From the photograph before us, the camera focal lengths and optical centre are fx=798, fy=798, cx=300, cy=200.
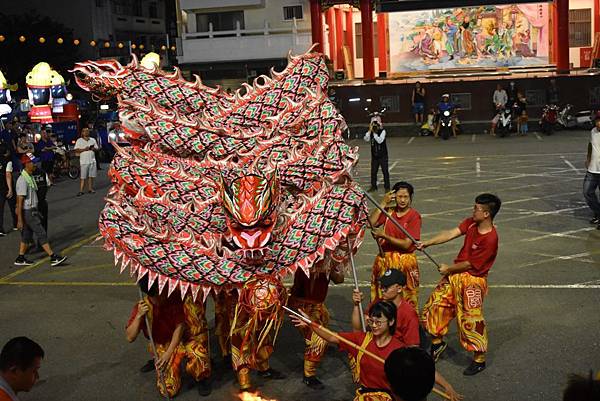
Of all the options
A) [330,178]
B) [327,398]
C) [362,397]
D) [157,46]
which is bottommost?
[327,398]

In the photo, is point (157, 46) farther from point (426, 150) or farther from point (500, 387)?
point (500, 387)

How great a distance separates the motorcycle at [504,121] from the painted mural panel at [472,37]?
8.35 m

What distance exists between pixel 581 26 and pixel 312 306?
3039 centimetres

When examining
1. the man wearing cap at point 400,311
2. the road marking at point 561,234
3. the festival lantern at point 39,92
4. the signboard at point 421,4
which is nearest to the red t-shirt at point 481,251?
the man wearing cap at point 400,311

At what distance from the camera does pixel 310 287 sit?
7367mm

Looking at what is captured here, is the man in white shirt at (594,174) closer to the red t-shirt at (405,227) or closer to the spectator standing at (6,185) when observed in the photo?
the red t-shirt at (405,227)

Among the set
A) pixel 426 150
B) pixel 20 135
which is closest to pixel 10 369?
pixel 20 135

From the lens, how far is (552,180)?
1731 centimetres

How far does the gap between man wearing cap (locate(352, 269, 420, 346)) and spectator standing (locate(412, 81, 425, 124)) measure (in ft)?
76.0

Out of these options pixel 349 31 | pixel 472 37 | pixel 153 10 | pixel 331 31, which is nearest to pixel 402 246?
pixel 472 37

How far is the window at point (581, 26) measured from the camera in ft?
111

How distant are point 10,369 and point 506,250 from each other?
8.37m

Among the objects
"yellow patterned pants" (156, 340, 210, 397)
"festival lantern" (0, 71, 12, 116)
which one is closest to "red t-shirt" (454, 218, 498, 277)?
"yellow patterned pants" (156, 340, 210, 397)

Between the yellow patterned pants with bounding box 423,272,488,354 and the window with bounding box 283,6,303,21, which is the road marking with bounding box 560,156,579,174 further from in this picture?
the window with bounding box 283,6,303,21
